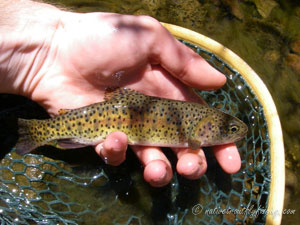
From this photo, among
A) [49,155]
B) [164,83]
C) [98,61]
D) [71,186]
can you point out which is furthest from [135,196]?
[98,61]

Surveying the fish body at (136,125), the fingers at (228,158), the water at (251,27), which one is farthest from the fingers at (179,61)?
the water at (251,27)

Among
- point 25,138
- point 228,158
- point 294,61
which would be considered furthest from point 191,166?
point 294,61

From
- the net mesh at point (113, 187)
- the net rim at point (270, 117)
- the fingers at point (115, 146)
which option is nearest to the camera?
the fingers at point (115, 146)

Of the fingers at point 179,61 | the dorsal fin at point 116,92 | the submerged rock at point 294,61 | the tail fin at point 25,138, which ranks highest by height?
the fingers at point 179,61

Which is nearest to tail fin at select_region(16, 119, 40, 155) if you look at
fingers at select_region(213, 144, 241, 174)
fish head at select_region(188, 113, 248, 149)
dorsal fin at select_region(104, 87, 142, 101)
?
dorsal fin at select_region(104, 87, 142, 101)

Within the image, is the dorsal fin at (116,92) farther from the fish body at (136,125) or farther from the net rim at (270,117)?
the net rim at (270,117)

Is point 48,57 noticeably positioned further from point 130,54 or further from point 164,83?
point 164,83
